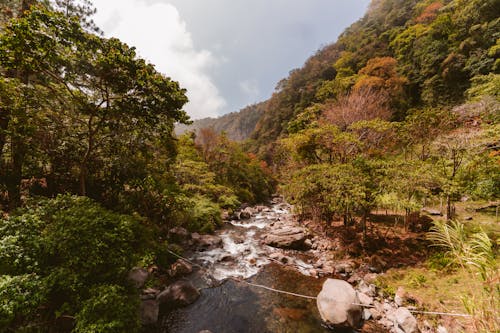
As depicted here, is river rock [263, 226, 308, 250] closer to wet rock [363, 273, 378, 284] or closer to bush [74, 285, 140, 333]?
wet rock [363, 273, 378, 284]

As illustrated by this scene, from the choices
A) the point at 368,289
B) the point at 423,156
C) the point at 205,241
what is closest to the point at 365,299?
the point at 368,289

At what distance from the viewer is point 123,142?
324 inches

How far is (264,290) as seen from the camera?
743cm

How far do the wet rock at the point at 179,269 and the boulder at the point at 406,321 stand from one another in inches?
290

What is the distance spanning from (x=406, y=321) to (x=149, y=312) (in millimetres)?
7128

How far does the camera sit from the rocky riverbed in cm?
564

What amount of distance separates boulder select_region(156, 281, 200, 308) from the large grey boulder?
6209 millimetres

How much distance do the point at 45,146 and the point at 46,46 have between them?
12.4 feet

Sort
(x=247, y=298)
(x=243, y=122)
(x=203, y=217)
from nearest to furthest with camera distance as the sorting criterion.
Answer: (x=247, y=298) < (x=203, y=217) < (x=243, y=122)

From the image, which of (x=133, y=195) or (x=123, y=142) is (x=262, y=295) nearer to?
(x=133, y=195)

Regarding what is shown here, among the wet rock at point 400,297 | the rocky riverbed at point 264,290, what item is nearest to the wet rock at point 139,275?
the rocky riverbed at point 264,290

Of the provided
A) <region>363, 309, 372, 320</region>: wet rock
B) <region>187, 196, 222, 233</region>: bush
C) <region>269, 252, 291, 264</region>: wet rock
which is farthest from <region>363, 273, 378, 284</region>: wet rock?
<region>187, 196, 222, 233</region>: bush

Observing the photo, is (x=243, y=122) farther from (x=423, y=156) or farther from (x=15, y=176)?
(x=15, y=176)

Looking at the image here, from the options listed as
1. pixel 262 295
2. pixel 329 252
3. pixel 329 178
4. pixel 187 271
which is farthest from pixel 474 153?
pixel 187 271
